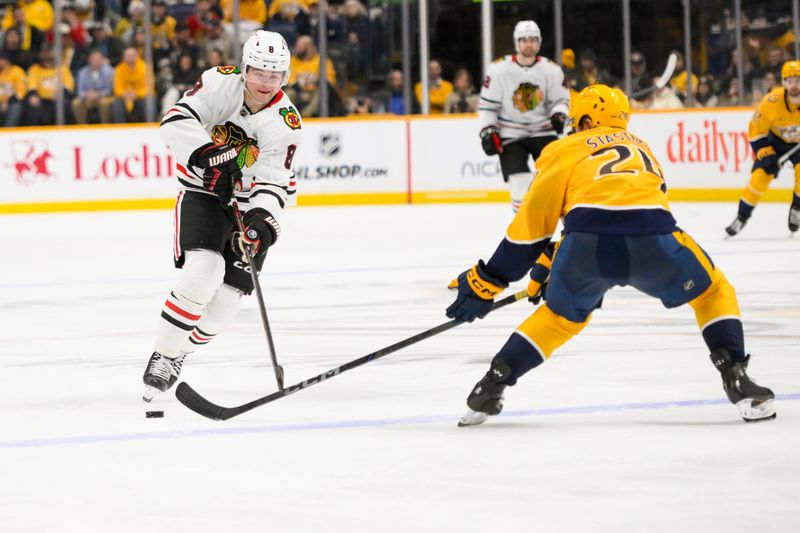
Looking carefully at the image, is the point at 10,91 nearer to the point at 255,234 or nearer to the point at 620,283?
the point at 255,234

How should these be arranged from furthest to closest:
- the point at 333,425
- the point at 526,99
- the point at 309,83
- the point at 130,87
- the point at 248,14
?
the point at 248,14 → the point at 309,83 → the point at 130,87 → the point at 526,99 → the point at 333,425

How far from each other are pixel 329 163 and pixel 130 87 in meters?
2.06

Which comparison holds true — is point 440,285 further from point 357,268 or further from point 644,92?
point 644,92

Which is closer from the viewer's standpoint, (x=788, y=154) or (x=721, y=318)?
(x=721, y=318)

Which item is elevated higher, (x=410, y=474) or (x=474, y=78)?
(x=474, y=78)

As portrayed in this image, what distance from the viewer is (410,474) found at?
3.11 m

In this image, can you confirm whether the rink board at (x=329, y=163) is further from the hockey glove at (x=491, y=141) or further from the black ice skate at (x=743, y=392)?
the black ice skate at (x=743, y=392)

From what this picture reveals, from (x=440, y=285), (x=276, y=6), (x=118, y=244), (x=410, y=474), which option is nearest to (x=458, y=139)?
(x=276, y=6)

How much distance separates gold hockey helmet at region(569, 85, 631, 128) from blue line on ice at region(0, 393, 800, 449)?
766mm

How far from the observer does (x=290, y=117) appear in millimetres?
4195

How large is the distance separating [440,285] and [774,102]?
3.10 metres

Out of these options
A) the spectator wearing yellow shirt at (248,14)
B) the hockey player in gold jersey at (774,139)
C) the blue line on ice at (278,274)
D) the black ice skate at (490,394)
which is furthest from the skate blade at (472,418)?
the spectator wearing yellow shirt at (248,14)

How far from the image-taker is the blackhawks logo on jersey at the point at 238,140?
165 inches

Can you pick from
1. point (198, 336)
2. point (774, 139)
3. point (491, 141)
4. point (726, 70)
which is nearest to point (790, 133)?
point (774, 139)
